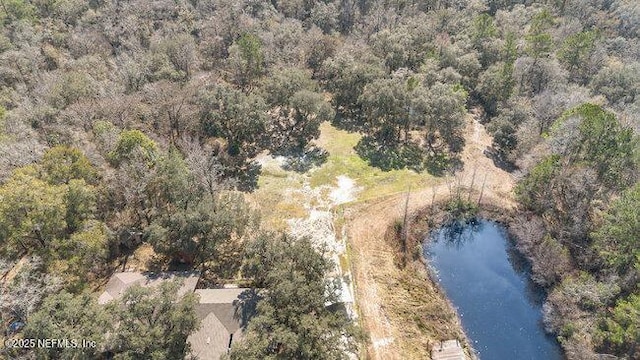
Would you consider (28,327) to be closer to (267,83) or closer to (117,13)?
(267,83)

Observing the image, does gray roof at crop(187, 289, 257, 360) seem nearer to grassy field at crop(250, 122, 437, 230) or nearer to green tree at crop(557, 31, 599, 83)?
grassy field at crop(250, 122, 437, 230)

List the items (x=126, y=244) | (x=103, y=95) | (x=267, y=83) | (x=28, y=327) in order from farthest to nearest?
1. (x=267, y=83)
2. (x=103, y=95)
3. (x=126, y=244)
4. (x=28, y=327)

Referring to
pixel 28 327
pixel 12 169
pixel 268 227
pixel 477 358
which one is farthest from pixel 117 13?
pixel 477 358

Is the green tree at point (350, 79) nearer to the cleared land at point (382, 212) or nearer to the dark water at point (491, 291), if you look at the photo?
the cleared land at point (382, 212)

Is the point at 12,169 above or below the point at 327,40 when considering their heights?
below

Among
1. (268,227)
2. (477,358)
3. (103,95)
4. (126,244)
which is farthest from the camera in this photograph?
(103,95)

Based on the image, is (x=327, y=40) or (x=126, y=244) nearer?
(x=126, y=244)

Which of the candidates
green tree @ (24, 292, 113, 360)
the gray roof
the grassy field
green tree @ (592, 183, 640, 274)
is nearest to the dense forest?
green tree @ (24, 292, 113, 360)

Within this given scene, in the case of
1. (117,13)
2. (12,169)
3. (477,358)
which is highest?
(117,13)

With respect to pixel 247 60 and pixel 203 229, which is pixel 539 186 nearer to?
pixel 203 229
